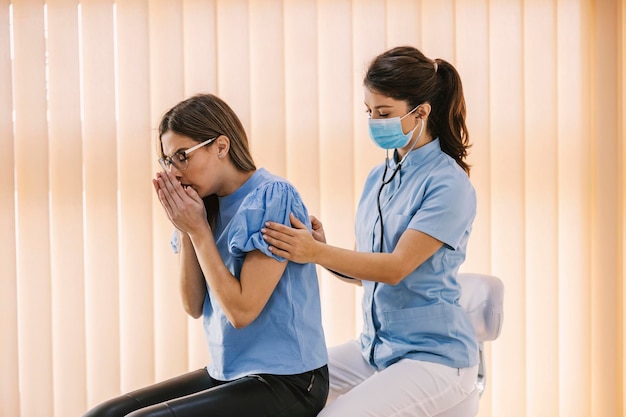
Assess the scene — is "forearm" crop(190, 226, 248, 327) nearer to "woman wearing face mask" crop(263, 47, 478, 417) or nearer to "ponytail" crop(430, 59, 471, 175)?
"woman wearing face mask" crop(263, 47, 478, 417)

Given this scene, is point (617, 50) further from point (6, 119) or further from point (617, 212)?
point (6, 119)

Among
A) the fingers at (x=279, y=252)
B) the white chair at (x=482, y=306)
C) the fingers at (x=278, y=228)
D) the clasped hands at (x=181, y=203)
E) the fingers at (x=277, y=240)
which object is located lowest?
the white chair at (x=482, y=306)

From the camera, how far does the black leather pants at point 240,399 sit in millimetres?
1359

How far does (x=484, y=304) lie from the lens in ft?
5.92

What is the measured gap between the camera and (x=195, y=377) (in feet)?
5.33

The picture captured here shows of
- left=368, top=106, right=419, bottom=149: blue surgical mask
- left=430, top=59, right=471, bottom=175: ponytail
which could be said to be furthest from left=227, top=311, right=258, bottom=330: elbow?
left=430, top=59, right=471, bottom=175: ponytail

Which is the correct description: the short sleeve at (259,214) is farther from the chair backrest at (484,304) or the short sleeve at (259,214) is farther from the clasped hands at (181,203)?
the chair backrest at (484,304)

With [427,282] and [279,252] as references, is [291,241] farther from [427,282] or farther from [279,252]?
[427,282]

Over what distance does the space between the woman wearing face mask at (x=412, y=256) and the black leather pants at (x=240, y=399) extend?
9 centimetres

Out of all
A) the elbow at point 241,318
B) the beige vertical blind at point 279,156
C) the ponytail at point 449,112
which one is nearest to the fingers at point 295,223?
the elbow at point 241,318

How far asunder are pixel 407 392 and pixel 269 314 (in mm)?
363

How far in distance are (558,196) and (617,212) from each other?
8.9 inches

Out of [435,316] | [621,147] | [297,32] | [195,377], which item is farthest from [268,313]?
[621,147]

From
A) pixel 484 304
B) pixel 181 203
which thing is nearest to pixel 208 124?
pixel 181 203
